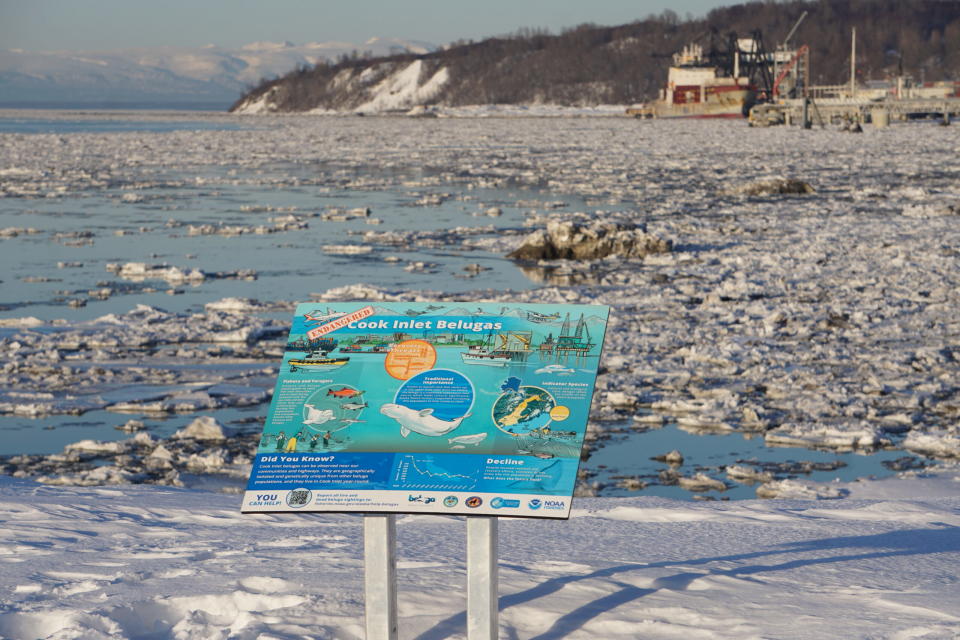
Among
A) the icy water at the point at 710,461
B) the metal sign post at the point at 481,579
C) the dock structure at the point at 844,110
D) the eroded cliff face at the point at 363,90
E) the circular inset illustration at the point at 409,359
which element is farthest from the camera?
the eroded cliff face at the point at 363,90

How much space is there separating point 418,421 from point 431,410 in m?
0.05

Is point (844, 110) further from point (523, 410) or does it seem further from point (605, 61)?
point (605, 61)

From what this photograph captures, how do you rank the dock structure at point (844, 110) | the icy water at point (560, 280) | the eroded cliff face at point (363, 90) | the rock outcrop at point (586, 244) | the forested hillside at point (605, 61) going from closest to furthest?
the icy water at point (560, 280) → the rock outcrop at point (586, 244) → the dock structure at point (844, 110) → the forested hillside at point (605, 61) → the eroded cliff face at point (363, 90)

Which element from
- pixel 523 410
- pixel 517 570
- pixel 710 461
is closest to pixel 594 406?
pixel 710 461

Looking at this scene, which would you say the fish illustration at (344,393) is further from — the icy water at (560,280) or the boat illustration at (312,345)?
the icy water at (560,280)

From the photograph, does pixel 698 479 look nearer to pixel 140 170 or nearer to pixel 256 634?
pixel 256 634

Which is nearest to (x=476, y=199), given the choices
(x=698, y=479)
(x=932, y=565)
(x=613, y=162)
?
(x=613, y=162)

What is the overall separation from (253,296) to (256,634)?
898cm

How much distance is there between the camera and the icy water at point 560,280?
25.5 ft

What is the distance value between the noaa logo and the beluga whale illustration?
32cm

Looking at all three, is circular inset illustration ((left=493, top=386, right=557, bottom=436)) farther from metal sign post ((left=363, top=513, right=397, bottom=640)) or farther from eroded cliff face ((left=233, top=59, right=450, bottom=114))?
eroded cliff face ((left=233, top=59, right=450, bottom=114))

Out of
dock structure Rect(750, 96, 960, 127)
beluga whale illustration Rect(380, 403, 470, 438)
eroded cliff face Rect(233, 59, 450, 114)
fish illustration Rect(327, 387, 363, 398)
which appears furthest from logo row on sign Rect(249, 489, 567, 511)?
eroded cliff face Rect(233, 59, 450, 114)

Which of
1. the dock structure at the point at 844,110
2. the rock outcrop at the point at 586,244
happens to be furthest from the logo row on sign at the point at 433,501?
the dock structure at the point at 844,110

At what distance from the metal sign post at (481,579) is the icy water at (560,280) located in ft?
10.0
